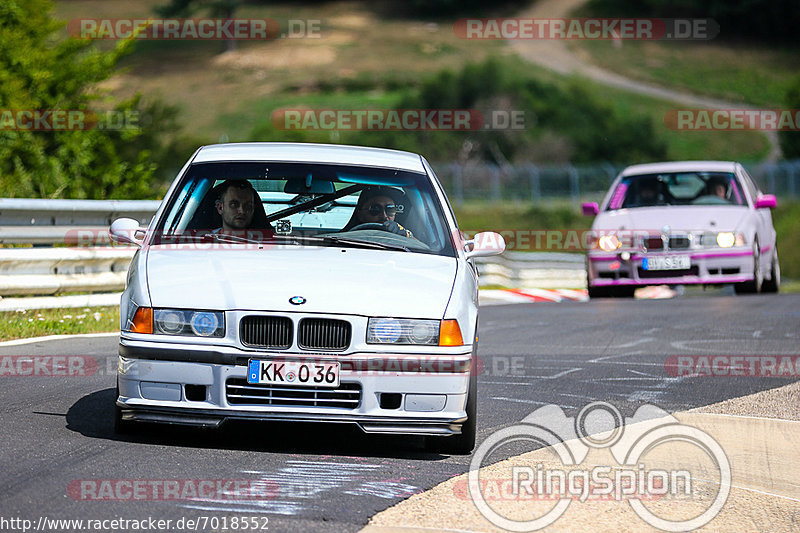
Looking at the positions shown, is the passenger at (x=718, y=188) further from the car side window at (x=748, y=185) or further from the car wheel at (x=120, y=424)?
the car wheel at (x=120, y=424)

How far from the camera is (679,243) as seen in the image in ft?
49.6

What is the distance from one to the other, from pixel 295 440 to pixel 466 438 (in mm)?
903

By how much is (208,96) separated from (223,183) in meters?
83.4

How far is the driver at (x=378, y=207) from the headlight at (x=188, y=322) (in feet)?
4.96

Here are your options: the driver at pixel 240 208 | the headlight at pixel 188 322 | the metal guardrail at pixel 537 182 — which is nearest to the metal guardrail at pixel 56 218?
the driver at pixel 240 208

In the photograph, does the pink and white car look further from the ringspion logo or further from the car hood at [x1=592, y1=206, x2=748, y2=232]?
the ringspion logo

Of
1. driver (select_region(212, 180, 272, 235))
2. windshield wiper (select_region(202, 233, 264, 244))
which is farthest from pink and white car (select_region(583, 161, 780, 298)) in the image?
windshield wiper (select_region(202, 233, 264, 244))

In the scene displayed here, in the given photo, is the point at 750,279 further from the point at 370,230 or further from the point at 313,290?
the point at 313,290

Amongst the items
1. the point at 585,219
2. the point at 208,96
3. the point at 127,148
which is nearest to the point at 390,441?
the point at 127,148

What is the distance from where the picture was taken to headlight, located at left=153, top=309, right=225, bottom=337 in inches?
236

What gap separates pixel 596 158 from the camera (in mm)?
73188

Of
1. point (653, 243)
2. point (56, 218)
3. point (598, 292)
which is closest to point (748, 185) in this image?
point (653, 243)

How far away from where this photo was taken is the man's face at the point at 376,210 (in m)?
7.31

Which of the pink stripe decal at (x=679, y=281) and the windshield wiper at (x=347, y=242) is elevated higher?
the windshield wiper at (x=347, y=242)
